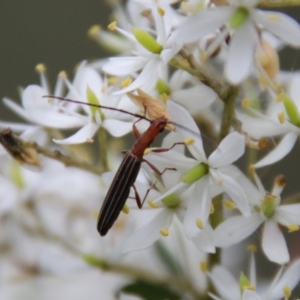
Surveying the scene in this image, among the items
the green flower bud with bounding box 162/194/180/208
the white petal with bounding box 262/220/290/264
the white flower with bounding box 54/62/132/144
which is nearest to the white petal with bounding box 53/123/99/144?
the white flower with bounding box 54/62/132/144

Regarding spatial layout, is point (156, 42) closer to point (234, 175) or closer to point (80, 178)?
point (234, 175)

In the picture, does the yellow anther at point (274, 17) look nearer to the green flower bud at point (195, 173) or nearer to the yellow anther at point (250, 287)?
the green flower bud at point (195, 173)

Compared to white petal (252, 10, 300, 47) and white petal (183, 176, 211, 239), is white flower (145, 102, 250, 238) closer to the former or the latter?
white petal (183, 176, 211, 239)

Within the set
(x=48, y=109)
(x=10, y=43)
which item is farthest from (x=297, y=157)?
(x=48, y=109)

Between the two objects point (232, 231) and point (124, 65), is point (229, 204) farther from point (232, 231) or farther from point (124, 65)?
point (124, 65)

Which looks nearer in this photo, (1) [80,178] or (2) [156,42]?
(2) [156,42]

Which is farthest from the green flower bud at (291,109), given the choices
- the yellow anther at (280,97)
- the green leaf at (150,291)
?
the green leaf at (150,291)

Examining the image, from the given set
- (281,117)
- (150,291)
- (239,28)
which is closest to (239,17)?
(239,28)

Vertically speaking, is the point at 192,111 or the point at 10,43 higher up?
the point at 192,111
